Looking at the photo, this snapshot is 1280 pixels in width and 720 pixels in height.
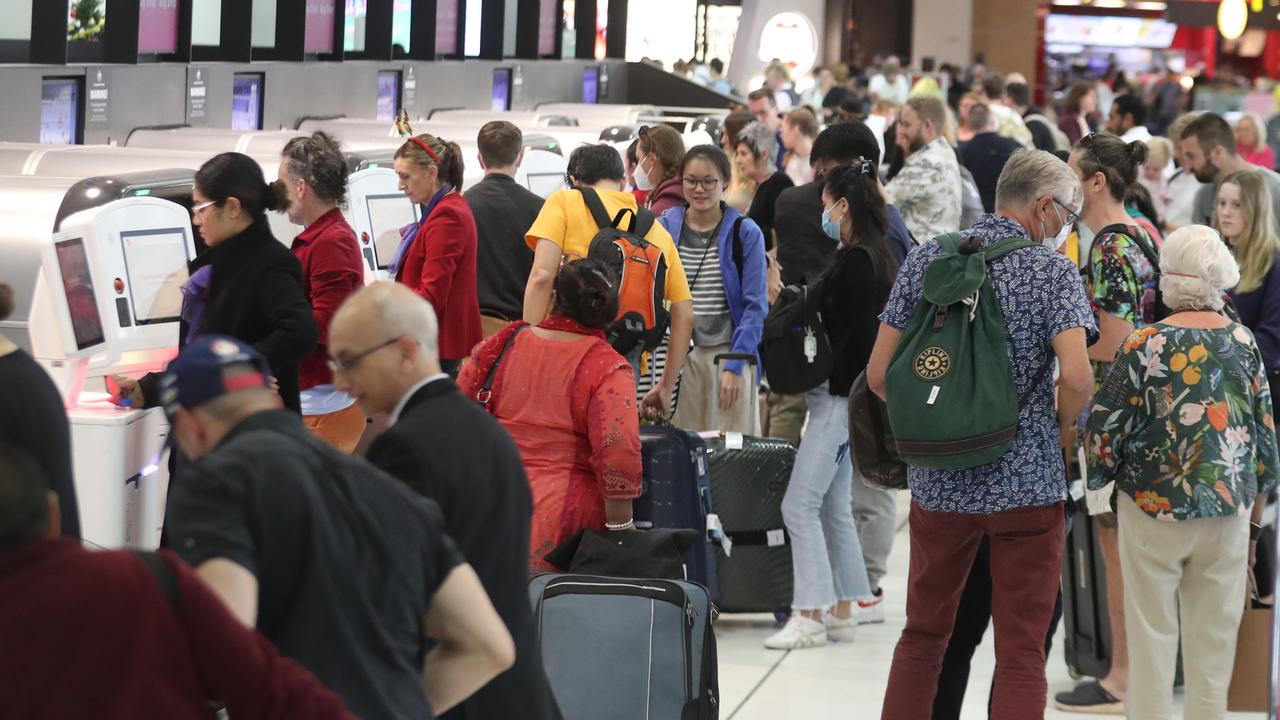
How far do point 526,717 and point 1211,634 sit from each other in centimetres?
212

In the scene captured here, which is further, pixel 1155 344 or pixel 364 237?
pixel 364 237

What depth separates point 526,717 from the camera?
264 centimetres

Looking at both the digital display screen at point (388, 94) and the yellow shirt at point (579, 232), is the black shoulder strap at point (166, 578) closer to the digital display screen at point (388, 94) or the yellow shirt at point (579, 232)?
the yellow shirt at point (579, 232)

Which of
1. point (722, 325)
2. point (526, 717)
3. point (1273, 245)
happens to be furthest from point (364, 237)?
point (526, 717)

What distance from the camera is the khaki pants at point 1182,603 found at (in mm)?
3963

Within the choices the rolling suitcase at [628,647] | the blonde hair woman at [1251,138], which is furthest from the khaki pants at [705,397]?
the blonde hair woman at [1251,138]

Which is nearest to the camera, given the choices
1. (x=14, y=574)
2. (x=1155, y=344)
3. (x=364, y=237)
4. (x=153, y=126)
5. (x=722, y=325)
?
(x=14, y=574)

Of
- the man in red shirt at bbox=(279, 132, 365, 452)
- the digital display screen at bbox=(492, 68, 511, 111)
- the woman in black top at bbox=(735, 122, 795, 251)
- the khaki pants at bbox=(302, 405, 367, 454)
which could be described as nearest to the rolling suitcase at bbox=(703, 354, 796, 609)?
the khaki pants at bbox=(302, 405, 367, 454)

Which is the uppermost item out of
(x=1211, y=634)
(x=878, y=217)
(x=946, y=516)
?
(x=878, y=217)

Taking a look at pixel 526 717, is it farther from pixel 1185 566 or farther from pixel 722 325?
pixel 722 325

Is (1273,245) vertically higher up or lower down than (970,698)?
higher up

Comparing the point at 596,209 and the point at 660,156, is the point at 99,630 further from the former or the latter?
the point at 660,156

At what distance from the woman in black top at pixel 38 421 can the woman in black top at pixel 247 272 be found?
35.1 inches

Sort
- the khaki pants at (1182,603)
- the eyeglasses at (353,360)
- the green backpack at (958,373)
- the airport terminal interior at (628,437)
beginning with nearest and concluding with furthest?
the airport terminal interior at (628,437) → the eyeglasses at (353,360) → the green backpack at (958,373) → the khaki pants at (1182,603)
